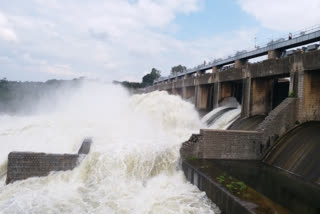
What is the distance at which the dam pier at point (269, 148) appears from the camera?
5051mm

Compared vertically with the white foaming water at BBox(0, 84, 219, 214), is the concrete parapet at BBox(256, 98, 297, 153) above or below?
above

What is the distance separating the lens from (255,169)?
716cm

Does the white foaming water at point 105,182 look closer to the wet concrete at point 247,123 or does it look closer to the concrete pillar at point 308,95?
the wet concrete at point 247,123

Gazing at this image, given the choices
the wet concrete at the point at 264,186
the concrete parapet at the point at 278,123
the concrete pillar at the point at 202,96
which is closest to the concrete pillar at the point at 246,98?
the concrete parapet at the point at 278,123

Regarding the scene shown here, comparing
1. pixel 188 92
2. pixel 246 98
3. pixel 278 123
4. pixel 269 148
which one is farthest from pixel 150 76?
pixel 269 148

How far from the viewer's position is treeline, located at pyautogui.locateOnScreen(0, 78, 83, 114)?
56963 mm

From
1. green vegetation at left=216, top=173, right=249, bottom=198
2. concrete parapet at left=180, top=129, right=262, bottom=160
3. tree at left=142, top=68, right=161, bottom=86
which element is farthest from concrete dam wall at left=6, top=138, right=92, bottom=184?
tree at left=142, top=68, right=161, bottom=86

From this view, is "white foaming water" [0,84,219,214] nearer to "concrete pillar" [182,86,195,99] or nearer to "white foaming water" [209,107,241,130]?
"white foaming water" [209,107,241,130]

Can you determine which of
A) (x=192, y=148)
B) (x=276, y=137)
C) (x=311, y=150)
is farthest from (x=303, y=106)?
(x=192, y=148)

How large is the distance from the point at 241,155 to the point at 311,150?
84.4 inches

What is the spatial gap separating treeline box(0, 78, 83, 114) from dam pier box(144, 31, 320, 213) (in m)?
49.8

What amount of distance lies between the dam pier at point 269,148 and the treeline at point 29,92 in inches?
1960

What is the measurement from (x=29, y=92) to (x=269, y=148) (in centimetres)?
6946

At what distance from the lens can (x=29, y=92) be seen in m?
64.0
